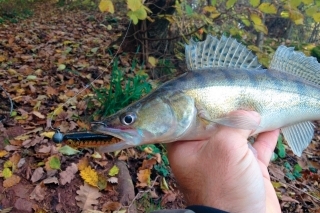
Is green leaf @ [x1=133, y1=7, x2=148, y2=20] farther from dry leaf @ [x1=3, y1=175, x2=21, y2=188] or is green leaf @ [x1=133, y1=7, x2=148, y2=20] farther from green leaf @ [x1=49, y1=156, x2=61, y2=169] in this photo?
dry leaf @ [x1=3, y1=175, x2=21, y2=188]

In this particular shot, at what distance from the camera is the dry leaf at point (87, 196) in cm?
323

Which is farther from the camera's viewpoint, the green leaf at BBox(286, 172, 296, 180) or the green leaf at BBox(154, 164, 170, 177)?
the green leaf at BBox(286, 172, 296, 180)

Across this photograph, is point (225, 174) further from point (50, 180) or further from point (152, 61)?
point (152, 61)

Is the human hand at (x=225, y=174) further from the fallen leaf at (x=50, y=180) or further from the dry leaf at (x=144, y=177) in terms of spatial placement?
the fallen leaf at (x=50, y=180)

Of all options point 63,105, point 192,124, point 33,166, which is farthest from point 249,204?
point 63,105

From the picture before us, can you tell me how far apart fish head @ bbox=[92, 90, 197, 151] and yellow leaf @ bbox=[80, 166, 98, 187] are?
150 cm

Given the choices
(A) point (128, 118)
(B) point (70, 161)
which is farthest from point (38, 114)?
(A) point (128, 118)

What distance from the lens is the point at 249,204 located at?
2.03 meters

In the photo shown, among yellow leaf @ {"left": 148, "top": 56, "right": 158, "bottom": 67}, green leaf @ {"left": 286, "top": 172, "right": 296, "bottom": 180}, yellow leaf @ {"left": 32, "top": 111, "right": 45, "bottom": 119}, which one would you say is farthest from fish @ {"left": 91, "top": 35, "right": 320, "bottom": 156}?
yellow leaf @ {"left": 148, "top": 56, "right": 158, "bottom": 67}

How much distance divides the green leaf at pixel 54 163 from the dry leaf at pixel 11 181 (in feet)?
1.04

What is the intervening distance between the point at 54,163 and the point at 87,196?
50 centimetres

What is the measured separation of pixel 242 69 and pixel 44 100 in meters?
3.06

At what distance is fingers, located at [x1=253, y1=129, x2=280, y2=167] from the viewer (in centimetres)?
269

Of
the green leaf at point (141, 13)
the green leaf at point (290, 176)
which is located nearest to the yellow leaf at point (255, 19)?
the green leaf at point (141, 13)
